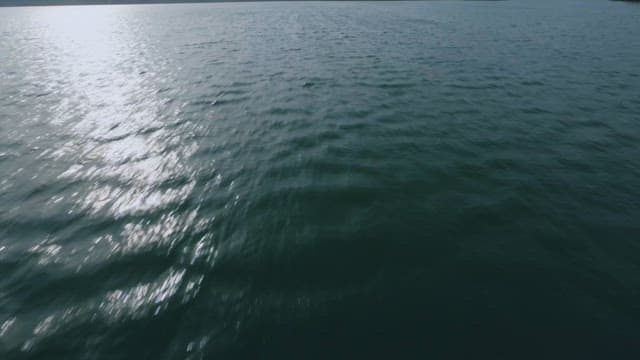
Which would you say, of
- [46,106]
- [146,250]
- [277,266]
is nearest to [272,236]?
[277,266]

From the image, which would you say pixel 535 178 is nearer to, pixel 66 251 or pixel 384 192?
pixel 384 192

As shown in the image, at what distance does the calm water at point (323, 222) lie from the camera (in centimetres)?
834

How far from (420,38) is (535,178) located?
45.2 m

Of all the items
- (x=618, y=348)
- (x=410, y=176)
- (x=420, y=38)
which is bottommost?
(x=618, y=348)

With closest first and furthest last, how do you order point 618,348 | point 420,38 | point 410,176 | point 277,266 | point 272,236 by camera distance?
point 618,348 → point 277,266 → point 272,236 → point 410,176 → point 420,38

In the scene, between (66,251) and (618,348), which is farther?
(66,251)

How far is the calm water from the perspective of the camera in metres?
8.34

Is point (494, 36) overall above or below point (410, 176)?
above

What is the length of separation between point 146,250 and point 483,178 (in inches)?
602

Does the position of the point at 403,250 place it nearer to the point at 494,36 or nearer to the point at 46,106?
the point at 46,106

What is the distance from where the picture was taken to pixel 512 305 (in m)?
9.05

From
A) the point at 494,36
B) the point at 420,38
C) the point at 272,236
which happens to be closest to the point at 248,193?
the point at 272,236

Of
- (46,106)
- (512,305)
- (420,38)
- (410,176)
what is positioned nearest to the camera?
(512,305)

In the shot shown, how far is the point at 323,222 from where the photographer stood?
12.4 metres
